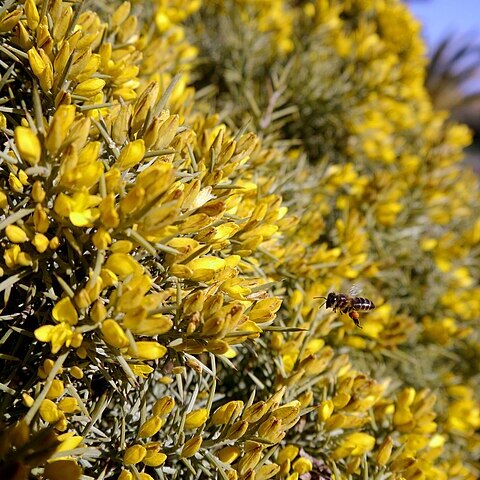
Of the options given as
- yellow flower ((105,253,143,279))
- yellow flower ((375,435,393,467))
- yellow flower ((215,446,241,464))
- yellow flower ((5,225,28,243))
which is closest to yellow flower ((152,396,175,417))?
yellow flower ((215,446,241,464))

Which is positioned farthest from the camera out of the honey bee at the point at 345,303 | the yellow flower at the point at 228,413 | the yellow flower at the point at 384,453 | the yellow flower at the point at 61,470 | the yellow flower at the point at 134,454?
the honey bee at the point at 345,303

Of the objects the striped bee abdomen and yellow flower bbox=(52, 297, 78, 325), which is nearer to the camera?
yellow flower bbox=(52, 297, 78, 325)

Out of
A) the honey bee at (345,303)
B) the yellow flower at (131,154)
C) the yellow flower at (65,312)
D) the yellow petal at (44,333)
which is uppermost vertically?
the yellow flower at (131,154)

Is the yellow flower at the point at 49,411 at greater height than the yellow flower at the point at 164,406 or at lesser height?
lesser

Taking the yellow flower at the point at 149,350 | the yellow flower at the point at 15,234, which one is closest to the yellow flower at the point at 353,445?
the yellow flower at the point at 149,350

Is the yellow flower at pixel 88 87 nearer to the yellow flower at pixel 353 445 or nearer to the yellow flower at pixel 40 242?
the yellow flower at pixel 40 242

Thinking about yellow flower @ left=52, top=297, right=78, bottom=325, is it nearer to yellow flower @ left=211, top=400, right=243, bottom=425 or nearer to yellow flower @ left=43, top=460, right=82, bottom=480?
yellow flower @ left=43, top=460, right=82, bottom=480

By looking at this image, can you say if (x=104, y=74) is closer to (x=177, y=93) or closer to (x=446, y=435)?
(x=177, y=93)

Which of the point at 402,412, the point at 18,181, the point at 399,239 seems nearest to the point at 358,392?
the point at 402,412

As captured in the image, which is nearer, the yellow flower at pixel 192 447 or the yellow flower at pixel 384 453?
the yellow flower at pixel 192 447
